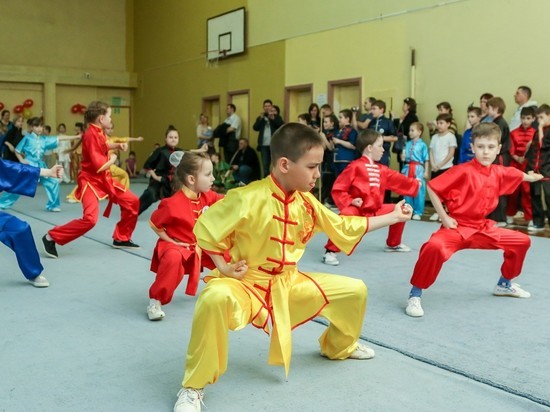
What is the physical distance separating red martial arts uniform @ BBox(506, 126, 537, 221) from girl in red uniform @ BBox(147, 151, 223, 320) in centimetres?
514

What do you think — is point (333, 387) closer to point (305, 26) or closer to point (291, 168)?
point (291, 168)

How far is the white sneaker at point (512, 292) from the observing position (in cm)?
422

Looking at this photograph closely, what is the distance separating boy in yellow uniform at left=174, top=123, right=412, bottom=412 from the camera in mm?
2455

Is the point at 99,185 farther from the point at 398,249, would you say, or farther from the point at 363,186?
the point at 398,249

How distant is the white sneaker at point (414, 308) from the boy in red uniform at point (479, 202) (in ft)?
0.25

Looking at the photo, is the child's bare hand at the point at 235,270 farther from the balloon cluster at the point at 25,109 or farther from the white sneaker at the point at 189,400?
the balloon cluster at the point at 25,109

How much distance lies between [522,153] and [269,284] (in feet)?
20.4

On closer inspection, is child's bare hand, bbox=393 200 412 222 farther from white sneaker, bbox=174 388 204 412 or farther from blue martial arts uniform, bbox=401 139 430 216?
blue martial arts uniform, bbox=401 139 430 216

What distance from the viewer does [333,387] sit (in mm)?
2613

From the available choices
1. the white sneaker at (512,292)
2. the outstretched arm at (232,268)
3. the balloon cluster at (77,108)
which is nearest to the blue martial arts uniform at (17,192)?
the outstretched arm at (232,268)

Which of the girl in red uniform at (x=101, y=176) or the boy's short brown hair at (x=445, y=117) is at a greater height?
the boy's short brown hair at (x=445, y=117)

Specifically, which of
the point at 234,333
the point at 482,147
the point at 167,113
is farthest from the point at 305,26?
the point at 234,333

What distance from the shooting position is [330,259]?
17.7 feet

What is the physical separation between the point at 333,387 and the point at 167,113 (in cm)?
1567
